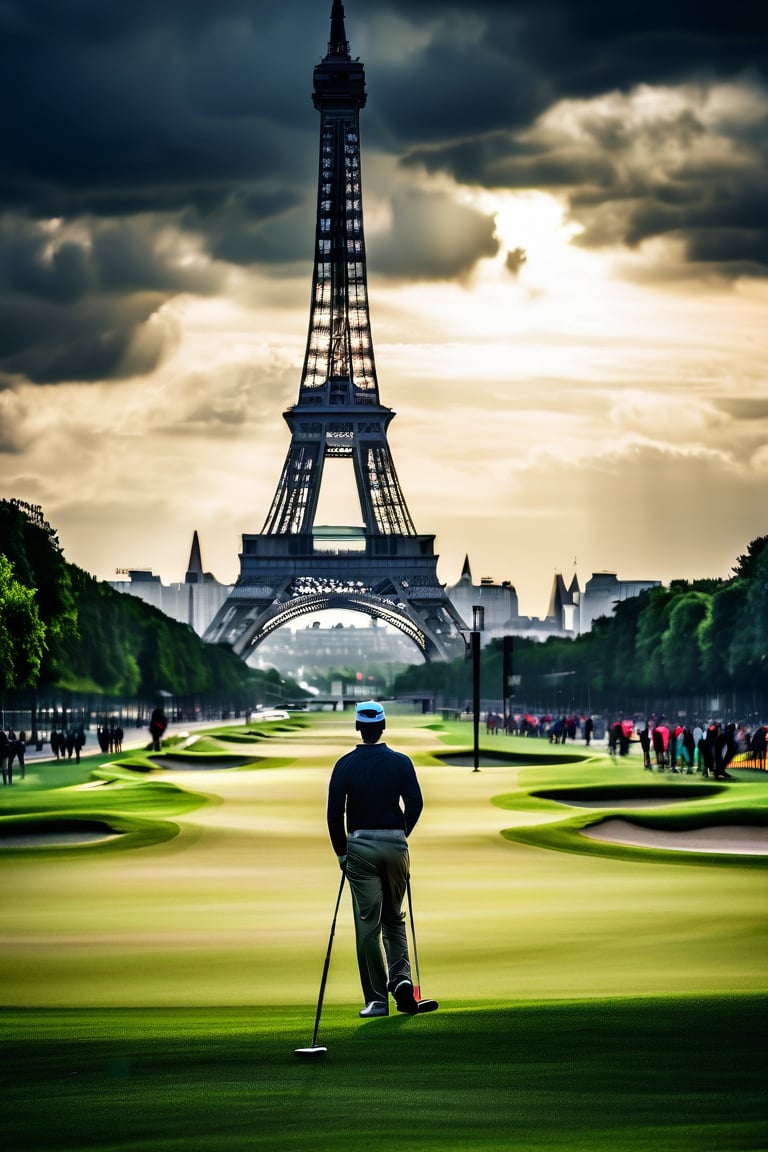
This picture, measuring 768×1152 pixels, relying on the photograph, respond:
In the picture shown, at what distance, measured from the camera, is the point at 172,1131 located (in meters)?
8.05

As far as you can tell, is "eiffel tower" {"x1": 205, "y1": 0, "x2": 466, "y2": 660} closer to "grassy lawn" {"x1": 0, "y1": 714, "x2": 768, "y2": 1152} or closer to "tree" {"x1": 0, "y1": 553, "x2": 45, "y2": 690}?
"tree" {"x1": 0, "y1": 553, "x2": 45, "y2": 690}

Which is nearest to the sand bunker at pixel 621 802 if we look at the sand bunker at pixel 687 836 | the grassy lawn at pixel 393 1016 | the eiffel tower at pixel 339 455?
the grassy lawn at pixel 393 1016

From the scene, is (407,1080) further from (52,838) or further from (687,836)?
(687,836)

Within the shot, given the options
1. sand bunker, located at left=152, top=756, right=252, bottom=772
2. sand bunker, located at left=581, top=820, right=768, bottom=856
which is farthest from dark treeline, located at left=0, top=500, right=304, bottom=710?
sand bunker, located at left=581, top=820, right=768, bottom=856

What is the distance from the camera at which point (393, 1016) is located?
38.3 feet

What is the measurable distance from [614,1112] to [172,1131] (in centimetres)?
185

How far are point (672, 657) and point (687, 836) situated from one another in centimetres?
6435

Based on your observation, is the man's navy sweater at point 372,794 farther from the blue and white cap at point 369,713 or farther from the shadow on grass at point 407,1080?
the shadow on grass at point 407,1080

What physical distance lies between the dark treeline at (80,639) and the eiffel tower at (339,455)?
7170 mm

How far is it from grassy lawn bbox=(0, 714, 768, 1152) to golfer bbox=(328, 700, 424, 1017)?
1.13 feet

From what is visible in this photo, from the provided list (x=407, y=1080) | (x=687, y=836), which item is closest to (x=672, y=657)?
(x=687, y=836)

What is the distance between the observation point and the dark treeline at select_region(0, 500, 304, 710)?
58.1 m

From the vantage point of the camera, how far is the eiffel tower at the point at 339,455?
139 meters

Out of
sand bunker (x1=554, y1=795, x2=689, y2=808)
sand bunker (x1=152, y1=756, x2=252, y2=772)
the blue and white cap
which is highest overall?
the blue and white cap
